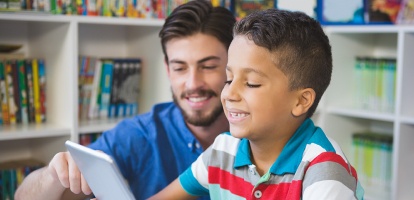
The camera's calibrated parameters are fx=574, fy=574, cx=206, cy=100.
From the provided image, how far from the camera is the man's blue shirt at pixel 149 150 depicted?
66.0 inches

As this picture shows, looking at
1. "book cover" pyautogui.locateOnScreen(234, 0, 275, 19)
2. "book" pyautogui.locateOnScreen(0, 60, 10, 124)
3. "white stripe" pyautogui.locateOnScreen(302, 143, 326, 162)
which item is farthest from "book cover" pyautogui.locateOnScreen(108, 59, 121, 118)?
"white stripe" pyautogui.locateOnScreen(302, 143, 326, 162)

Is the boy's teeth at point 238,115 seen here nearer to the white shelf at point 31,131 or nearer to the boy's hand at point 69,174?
the boy's hand at point 69,174

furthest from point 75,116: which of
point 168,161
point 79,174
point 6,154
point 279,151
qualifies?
point 279,151

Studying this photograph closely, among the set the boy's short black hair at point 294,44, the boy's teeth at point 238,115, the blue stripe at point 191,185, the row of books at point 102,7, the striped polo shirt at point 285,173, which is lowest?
the blue stripe at point 191,185

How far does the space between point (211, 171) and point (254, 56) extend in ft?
0.92

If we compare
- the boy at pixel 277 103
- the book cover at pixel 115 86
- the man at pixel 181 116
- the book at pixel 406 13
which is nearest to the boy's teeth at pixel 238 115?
the boy at pixel 277 103

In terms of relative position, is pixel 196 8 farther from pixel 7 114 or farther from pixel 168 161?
pixel 7 114

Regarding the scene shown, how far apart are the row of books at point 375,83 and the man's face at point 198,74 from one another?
122 cm

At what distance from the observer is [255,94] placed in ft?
3.46

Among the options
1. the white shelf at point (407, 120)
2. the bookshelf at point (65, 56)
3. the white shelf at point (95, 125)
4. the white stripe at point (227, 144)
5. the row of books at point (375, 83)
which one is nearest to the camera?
the white stripe at point (227, 144)

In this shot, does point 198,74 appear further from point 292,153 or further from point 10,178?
point 10,178

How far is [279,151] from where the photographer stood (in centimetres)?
113

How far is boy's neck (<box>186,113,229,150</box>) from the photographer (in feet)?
5.83

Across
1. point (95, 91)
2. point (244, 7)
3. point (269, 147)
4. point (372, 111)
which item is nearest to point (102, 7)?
point (95, 91)
